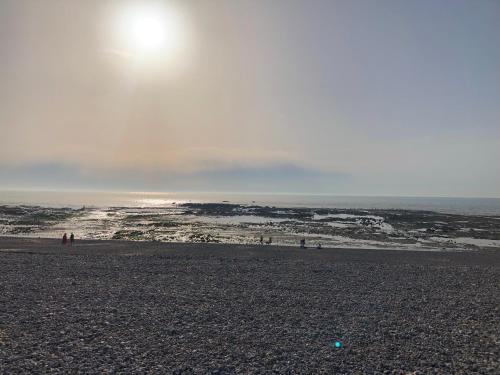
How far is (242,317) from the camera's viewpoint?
1430 cm

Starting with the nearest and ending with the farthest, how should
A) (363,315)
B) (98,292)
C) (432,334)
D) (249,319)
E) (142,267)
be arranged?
(432,334) < (249,319) < (363,315) < (98,292) < (142,267)

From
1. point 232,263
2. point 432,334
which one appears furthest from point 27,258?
point 432,334

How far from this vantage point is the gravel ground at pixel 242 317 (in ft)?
33.8

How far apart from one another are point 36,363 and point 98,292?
7.94 m

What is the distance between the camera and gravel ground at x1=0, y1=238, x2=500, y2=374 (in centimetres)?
1031

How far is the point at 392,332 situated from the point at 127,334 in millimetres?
8993

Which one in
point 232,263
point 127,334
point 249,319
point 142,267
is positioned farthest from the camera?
point 232,263

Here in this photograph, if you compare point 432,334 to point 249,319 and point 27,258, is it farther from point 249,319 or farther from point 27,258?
point 27,258

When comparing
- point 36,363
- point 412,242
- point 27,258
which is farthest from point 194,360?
point 412,242

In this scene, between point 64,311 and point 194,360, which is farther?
point 64,311

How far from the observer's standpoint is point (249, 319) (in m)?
14.1

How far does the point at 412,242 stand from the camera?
46406 millimetres

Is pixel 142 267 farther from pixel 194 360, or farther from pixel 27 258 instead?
pixel 194 360

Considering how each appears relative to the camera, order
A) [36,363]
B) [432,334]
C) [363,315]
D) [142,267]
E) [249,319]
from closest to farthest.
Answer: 1. [36,363]
2. [432,334]
3. [249,319]
4. [363,315]
5. [142,267]
